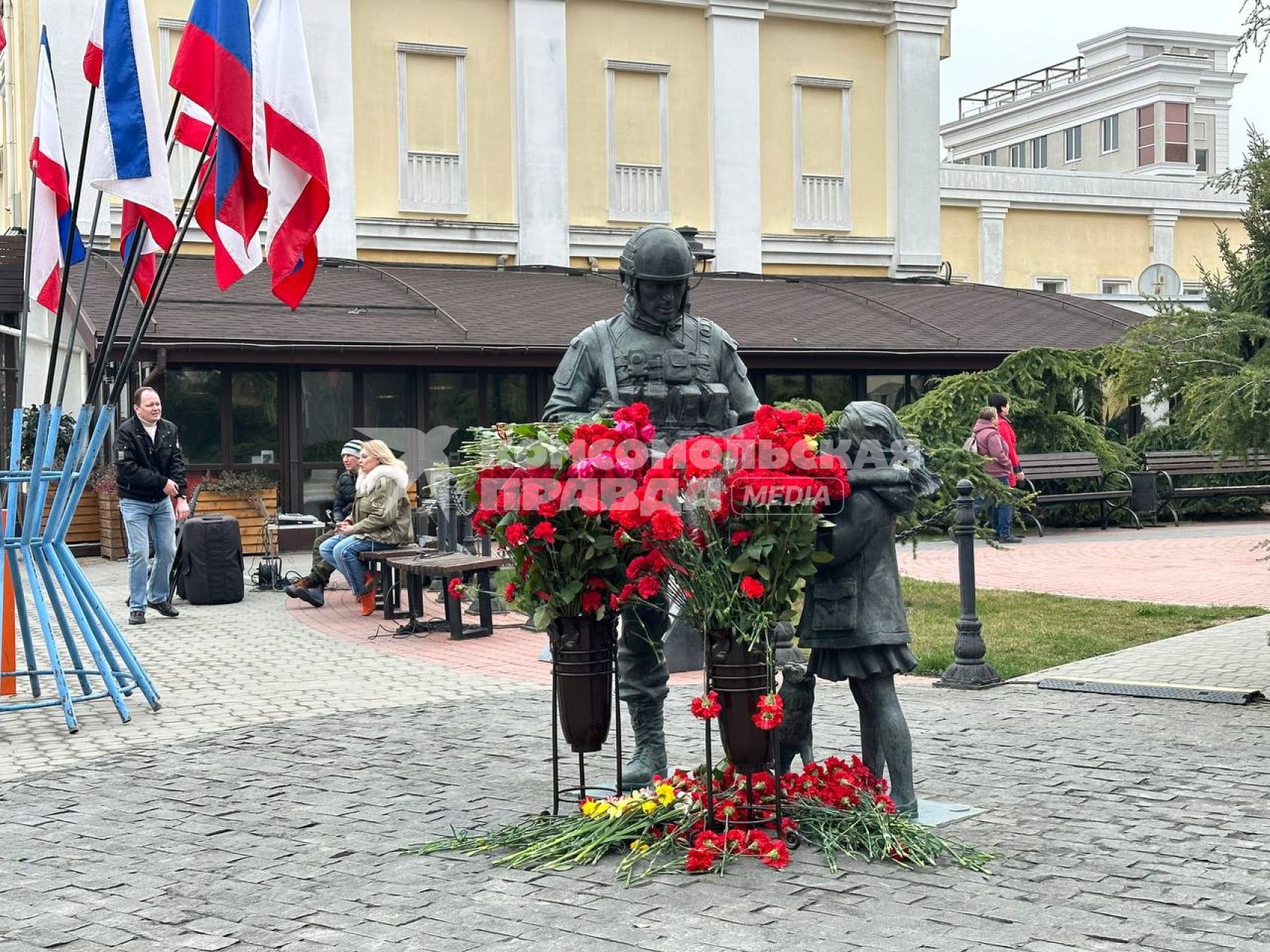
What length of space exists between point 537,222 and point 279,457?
19.1ft

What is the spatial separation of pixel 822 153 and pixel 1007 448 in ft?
30.3

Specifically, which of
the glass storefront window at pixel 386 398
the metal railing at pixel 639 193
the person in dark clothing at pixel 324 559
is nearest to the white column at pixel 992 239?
the metal railing at pixel 639 193

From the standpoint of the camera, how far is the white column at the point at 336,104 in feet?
70.2

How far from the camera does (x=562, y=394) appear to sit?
605 centimetres

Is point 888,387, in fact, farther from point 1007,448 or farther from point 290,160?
point 290,160

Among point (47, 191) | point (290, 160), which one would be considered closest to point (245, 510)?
point (47, 191)

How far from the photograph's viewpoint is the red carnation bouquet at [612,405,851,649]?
4953 millimetres

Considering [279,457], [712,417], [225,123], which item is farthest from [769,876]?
[279,457]

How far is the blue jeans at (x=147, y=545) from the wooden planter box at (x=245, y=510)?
15.9 feet

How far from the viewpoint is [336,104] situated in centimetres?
2148

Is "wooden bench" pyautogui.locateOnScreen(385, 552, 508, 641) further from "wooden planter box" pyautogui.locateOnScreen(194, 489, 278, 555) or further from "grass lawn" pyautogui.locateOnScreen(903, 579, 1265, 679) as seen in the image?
"wooden planter box" pyautogui.locateOnScreen(194, 489, 278, 555)

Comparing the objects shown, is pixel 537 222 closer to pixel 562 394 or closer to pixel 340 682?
pixel 340 682

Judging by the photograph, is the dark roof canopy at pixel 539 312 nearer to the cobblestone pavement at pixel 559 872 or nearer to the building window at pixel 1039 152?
the cobblestone pavement at pixel 559 872

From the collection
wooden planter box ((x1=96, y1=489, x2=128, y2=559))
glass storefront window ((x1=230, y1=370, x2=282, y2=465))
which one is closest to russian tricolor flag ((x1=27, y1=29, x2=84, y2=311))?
wooden planter box ((x1=96, y1=489, x2=128, y2=559))
